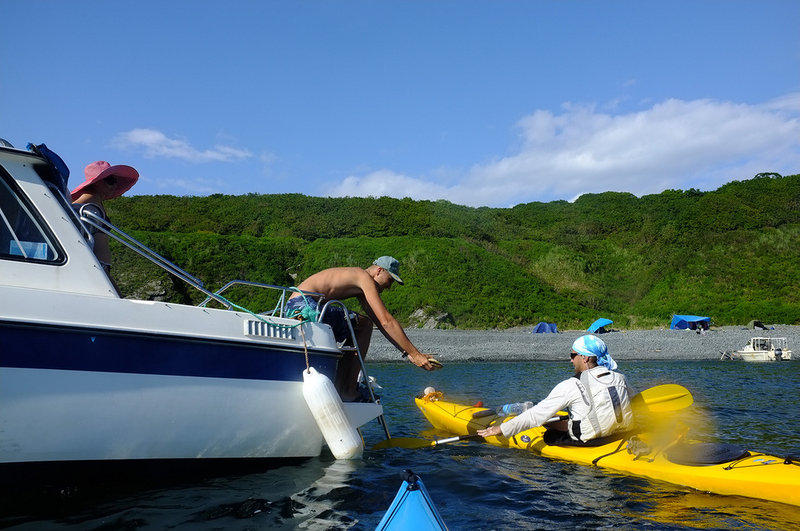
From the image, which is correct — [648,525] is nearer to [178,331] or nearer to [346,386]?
[346,386]

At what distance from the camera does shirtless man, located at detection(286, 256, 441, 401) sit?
693cm

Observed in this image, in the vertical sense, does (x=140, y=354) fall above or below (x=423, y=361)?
above

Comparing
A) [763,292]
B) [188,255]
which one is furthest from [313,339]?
[763,292]

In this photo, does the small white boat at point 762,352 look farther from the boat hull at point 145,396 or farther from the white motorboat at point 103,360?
the white motorboat at point 103,360

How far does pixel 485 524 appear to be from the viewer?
5039mm

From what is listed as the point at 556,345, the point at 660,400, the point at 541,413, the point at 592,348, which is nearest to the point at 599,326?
the point at 556,345

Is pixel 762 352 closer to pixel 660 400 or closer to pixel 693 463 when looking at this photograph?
pixel 660 400

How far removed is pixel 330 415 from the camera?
5.92m

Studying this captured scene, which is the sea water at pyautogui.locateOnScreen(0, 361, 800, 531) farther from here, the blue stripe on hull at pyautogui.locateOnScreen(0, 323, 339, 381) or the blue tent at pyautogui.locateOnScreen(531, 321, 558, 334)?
the blue tent at pyautogui.locateOnScreen(531, 321, 558, 334)

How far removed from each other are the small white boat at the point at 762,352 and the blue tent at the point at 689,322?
313 inches

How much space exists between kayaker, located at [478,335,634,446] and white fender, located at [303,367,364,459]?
5.31 feet

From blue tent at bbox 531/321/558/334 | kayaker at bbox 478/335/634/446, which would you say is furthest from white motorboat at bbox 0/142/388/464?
blue tent at bbox 531/321/558/334

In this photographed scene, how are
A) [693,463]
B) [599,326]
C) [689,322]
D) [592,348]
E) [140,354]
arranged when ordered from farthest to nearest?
[689,322] < [599,326] < [592,348] < [693,463] < [140,354]

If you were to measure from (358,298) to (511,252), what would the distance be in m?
46.2
